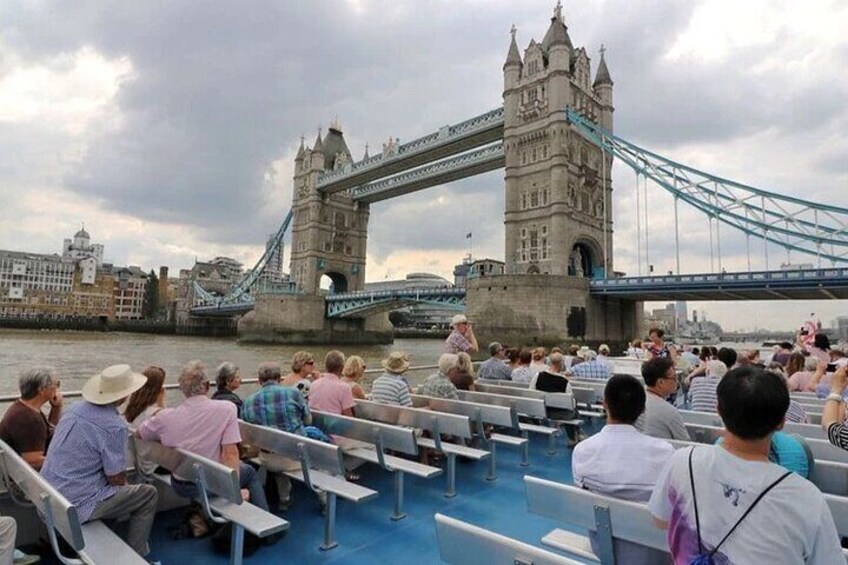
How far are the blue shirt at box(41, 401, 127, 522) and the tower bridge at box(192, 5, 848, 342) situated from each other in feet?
83.9

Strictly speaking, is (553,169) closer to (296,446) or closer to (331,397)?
(331,397)

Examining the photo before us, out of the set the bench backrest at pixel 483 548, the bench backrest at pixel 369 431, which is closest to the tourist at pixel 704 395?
the bench backrest at pixel 369 431

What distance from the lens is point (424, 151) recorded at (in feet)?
137

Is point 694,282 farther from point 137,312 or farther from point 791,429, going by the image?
point 137,312

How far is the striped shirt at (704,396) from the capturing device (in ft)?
15.9

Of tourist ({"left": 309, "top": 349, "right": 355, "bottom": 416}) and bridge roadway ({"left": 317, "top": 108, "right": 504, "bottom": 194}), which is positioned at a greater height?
bridge roadway ({"left": 317, "top": 108, "right": 504, "bottom": 194})

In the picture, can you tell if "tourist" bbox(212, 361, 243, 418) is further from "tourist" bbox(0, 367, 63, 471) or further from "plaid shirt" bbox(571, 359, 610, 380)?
"plaid shirt" bbox(571, 359, 610, 380)

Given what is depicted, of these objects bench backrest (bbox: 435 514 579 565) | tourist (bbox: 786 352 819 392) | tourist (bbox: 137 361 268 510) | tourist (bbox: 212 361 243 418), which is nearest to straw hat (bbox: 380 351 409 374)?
tourist (bbox: 212 361 243 418)

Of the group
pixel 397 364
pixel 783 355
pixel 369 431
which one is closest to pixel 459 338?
pixel 397 364

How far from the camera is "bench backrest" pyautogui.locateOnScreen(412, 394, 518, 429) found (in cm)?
414

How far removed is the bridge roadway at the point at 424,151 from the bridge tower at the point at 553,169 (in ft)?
9.87

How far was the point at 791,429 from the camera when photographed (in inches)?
139

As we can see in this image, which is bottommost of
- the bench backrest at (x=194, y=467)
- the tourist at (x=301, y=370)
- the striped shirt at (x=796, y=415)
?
the bench backrest at (x=194, y=467)

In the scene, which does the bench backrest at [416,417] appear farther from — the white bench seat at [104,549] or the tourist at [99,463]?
the white bench seat at [104,549]
